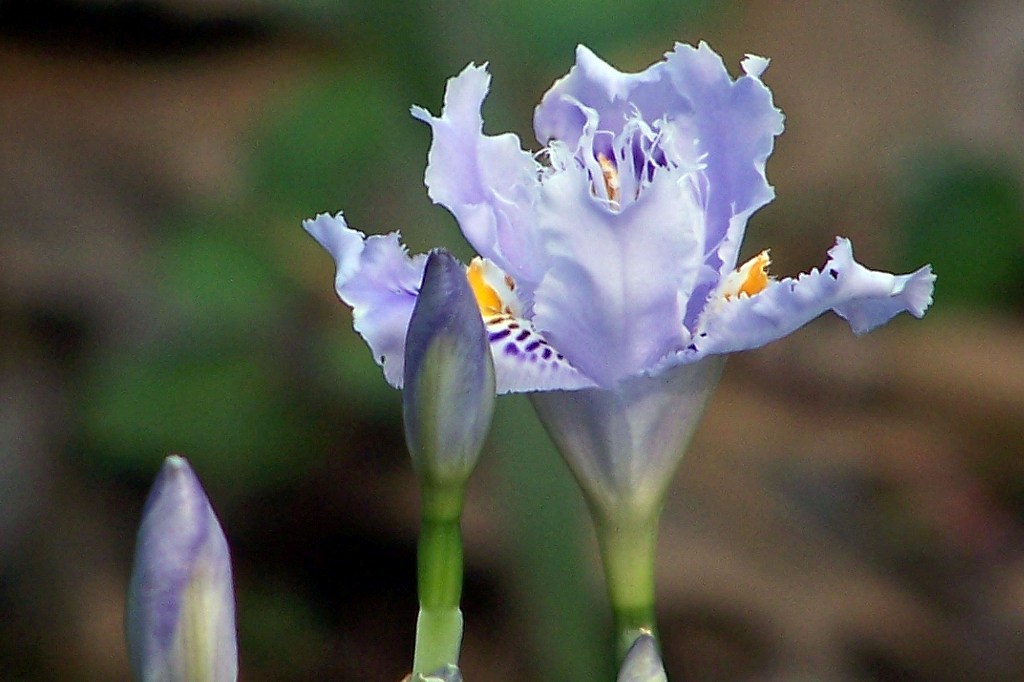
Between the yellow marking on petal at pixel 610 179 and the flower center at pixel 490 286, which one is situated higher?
the yellow marking on petal at pixel 610 179

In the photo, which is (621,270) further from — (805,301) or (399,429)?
(399,429)

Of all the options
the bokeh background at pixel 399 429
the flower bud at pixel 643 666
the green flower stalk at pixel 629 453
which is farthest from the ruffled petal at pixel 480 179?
the bokeh background at pixel 399 429

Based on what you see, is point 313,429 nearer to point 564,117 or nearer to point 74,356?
point 74,356

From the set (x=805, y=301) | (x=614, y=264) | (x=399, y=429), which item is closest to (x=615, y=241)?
(x=614, y=264)

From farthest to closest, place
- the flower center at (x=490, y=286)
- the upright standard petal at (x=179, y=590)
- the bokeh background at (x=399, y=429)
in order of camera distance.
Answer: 1. the bokeh background at (x=399, y=429)
2. the flower center at (x=490, y=286)
3. the upright standard petal at (x=179, y=590)

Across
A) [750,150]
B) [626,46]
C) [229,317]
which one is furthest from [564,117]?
[229,317]

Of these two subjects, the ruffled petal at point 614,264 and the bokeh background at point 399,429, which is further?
the bokeh background at point 399,429

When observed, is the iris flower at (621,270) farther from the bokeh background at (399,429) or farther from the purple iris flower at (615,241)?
the bokeh background at (399,429)

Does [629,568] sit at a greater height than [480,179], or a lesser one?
lesser
